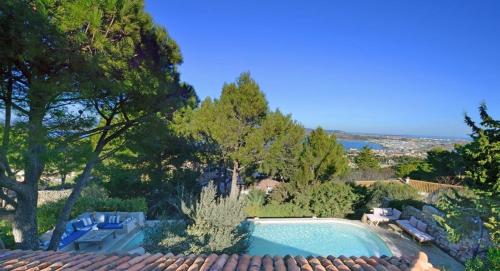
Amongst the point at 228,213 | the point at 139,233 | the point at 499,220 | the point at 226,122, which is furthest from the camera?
the point at 226,122

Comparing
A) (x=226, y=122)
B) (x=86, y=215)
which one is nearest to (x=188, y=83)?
(x=226, y=122)

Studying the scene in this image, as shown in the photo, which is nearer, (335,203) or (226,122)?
(335,203)

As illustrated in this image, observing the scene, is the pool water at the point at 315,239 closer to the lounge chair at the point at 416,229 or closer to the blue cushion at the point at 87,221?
the lounge chair at the point at 416,229

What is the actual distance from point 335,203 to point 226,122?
6.42 metres

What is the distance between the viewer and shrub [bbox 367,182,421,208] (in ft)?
48.1

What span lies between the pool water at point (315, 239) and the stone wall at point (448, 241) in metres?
1.87

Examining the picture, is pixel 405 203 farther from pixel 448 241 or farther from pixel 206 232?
pixel 206 232

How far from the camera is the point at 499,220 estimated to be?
627 cm

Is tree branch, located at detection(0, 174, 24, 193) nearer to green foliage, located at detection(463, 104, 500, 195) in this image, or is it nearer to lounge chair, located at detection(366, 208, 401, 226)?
green foliage, located at detection(463, 104, 500, 195)

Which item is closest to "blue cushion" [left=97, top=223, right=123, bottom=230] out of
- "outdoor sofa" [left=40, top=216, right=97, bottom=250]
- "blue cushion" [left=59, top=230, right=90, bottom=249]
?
"outdoor sofa" [left=40, top=216, right=97, bottom=250]

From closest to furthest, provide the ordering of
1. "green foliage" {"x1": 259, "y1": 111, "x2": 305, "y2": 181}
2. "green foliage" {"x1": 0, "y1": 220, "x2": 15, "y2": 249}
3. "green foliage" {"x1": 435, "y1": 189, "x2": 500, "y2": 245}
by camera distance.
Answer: "green foliage" {"x1": 435, "y1": 189, "x2": 500, "y2": 245} → "green foliage" {"x1": 0, "y1": 220, "x2": 15, "y2": 249} → "green foliage" {"x1": 259, "y1": 111, "x2": 305, "y2": 181}

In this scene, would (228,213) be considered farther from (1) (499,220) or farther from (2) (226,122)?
(2) (226,122)

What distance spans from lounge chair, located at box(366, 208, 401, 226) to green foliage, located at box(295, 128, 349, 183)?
3.03 m

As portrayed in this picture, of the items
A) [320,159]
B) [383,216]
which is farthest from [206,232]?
[320,159]
